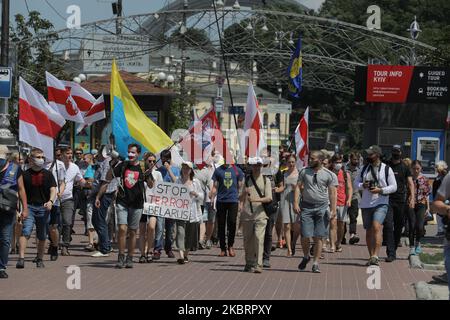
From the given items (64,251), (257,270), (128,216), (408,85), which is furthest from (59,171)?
(408,85)

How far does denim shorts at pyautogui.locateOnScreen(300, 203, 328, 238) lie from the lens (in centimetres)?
1502

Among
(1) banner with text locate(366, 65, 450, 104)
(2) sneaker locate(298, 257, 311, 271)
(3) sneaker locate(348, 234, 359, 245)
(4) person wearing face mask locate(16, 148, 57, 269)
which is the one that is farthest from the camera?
(1) banner with text locate(366, 65, 450, 104)

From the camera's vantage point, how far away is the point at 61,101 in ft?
58.2

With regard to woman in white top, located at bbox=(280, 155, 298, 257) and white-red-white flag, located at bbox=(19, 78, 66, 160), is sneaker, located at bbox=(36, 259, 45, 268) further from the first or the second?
woman in white top, located at bbox=(280, 155, 298, 257)

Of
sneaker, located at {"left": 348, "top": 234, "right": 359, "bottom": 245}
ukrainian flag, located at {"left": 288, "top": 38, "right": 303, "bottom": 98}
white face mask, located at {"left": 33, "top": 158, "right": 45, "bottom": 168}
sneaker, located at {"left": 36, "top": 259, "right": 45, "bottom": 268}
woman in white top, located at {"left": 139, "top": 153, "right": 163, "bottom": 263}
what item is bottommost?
sneaker, located at {"left": 348, "top": 234, "right": 359, "bottom": 245}

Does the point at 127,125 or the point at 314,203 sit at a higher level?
the point at 127,125

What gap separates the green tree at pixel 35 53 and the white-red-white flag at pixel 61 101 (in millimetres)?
23074

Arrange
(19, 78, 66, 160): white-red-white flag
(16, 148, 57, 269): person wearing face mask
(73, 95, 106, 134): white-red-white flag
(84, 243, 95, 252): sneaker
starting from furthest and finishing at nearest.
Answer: (73, 95, 106, 134): white-red-white flag < (84, 243, 95, 252): sneaker < (19, 78, 66, 160): white-red-white flag < (16, 148, 57, 269): person wearing face mask

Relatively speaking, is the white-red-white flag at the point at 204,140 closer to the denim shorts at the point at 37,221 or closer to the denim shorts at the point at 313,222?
the denim shorts at the point at 313,222

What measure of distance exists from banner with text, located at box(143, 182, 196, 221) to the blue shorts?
2.61 m

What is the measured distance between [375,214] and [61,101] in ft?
18.4

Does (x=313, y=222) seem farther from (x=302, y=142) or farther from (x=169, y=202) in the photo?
(x=302, y=142)

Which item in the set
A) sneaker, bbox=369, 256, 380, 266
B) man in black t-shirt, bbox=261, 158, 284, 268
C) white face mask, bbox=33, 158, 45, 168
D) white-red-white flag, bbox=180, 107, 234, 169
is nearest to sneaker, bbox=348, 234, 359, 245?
man in black t-shirt, bbox=261, 158, 284, 268

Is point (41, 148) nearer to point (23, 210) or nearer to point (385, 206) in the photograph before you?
point (23, 210)
